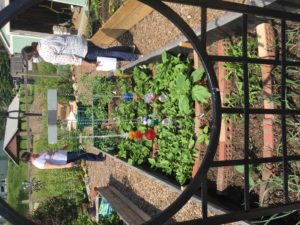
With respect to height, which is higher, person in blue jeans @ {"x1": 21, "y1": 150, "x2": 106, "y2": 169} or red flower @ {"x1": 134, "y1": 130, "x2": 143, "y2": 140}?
red flower @ {"x1": 134, "y1": 130, "x2": 143, "y2": 140}

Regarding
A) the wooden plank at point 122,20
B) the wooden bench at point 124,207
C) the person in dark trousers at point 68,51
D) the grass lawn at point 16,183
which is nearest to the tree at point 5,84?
the grass lawn at point 16,183

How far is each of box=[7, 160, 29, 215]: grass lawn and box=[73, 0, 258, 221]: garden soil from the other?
533 inches

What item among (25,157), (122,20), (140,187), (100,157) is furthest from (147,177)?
(122,20)

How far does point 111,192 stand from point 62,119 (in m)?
2.58

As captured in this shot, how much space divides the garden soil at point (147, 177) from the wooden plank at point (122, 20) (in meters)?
0.11

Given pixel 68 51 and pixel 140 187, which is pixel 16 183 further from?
pixel 68 51

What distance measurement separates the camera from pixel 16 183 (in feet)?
75.5

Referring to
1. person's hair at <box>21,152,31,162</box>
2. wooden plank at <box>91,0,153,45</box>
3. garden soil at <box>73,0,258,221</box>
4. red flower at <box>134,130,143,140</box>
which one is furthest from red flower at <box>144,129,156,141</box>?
person's hair at <box>21,152,31,162</box>

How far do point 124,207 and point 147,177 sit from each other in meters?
1.00

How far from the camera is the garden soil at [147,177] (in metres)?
5.09

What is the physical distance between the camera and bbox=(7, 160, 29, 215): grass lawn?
20.9m

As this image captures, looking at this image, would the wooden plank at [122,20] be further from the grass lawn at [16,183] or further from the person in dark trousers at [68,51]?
the grass lawn at [16,183]

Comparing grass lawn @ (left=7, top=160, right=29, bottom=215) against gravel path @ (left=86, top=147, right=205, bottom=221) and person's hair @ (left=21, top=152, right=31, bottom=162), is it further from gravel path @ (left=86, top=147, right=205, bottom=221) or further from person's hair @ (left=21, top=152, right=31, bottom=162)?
person's hair @ (left=21, top=152, right=31, bottom=162)

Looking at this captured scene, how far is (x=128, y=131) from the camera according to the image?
652 centimetres
